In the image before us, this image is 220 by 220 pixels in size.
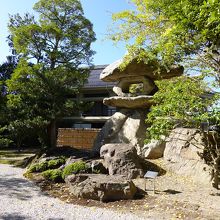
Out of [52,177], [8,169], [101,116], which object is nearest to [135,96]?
[52,177]

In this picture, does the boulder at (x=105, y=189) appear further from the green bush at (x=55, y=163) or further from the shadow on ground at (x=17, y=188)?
the green bush at (x=55, y=163)

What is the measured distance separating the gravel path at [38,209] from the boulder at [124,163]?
8.58 ft

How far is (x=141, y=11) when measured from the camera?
11.9m

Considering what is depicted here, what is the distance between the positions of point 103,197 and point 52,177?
2685mm

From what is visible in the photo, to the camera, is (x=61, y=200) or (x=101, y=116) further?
(x=101, y=116)

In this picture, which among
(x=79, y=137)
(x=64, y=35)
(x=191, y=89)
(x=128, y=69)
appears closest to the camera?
(x=191, y=89)

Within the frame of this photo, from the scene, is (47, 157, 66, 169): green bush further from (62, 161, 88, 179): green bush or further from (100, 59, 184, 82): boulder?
(100, 59, 184, 82): boulder

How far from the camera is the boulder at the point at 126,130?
12.5 meters

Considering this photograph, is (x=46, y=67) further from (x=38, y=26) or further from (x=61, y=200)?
(x=61, y=200)

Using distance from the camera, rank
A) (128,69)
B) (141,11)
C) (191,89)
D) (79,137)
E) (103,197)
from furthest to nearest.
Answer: (79,137)
(128,69)
(141,11)
(191,89)
(103,197)

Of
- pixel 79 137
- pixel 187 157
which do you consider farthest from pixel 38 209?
pixel 79 137

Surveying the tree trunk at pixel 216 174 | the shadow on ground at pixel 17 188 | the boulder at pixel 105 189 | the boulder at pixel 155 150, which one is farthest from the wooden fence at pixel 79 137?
the tree trunk at pixel 216 174

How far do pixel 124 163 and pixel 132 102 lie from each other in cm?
392

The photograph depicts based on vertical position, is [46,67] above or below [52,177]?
above
